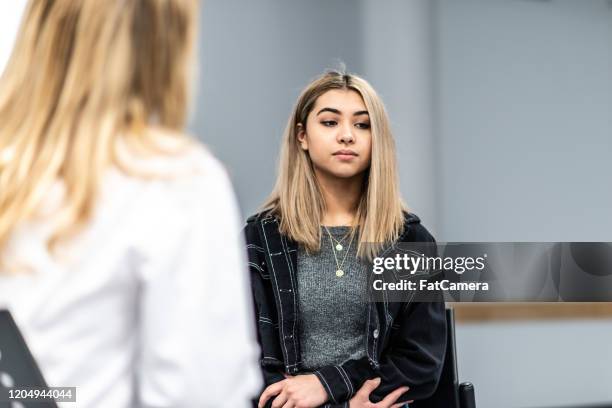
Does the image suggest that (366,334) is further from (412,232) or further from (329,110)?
(329,110)

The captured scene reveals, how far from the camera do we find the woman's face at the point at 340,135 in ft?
4.01

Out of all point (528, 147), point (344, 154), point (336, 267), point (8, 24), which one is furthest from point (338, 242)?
point (8, 24)

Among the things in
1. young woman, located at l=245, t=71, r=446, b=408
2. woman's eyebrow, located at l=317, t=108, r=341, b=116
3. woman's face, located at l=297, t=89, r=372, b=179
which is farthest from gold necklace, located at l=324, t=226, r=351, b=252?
woman's eyebrow, located at l=317, t=108, r=341, b=116

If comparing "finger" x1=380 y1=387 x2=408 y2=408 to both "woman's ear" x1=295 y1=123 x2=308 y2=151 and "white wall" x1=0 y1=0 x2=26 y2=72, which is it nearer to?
"woman's ear" x1=295 y1=123 x2=308 y2=151

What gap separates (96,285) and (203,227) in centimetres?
8

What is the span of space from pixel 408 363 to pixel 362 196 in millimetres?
287

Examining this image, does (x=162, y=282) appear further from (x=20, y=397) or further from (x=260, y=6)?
(x=260, y=6)

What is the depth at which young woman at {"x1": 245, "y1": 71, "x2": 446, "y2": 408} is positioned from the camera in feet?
3.90

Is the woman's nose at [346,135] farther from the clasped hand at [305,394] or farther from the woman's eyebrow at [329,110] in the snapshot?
the clasped hand at [305,394]

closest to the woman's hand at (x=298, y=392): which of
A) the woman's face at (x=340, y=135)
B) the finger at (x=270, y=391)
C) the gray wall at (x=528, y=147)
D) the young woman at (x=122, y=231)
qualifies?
the finger at (x=270, y=391)

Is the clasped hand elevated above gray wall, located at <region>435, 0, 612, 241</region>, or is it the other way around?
gray wall, located at <region>435, 0, 612, 241</region>

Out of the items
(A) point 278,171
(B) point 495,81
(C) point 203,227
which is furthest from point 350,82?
(C) point 203,227

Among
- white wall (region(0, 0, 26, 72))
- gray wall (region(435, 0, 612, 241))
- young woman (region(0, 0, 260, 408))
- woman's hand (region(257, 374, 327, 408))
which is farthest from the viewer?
gray wall (region(435, 0, 612, 241))

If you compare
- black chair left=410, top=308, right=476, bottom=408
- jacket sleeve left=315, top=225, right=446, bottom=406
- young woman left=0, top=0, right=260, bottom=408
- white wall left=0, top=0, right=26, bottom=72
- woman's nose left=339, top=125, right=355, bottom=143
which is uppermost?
white wall left=0, top=0, right=26, bottom=72
